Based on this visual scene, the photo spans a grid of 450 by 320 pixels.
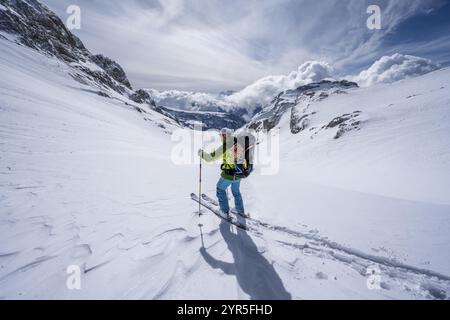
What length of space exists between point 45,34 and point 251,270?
152307mm

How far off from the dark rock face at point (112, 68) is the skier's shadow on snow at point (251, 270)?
679ft

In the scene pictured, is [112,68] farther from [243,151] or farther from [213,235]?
[213,235]

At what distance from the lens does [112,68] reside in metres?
189

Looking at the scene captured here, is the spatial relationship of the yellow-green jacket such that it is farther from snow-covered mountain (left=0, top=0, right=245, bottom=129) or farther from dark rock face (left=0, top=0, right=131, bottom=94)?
dark rock face (left=0, top=0, right=131, bottom=94)

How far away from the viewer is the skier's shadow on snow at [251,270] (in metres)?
3.23

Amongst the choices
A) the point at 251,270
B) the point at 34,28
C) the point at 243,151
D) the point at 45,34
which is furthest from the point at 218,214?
the point at 45,34

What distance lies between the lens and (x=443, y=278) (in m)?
3.59

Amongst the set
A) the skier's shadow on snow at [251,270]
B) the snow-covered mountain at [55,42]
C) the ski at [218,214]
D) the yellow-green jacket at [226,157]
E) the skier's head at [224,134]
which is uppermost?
the snow-covered mountain at [55,42]

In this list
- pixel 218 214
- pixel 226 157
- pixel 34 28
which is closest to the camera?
pixel 226 157

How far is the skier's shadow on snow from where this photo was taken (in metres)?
3.23

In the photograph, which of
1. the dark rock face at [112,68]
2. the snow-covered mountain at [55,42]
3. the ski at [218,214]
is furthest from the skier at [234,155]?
the dark rock face at [112,68]

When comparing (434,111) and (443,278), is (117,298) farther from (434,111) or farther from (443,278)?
(434,111)

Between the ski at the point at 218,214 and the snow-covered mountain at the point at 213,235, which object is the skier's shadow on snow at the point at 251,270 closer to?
the snow-covered mountain at the point at 213,235

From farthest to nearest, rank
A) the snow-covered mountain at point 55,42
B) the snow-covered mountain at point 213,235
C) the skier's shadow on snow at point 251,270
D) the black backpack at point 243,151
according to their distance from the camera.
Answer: the snow-covered mountain at point 55,42 → the black backpack at point 243,151 → the snow-covered mountain at point 213,235 → the skier's shadow on snow at point 251,270
